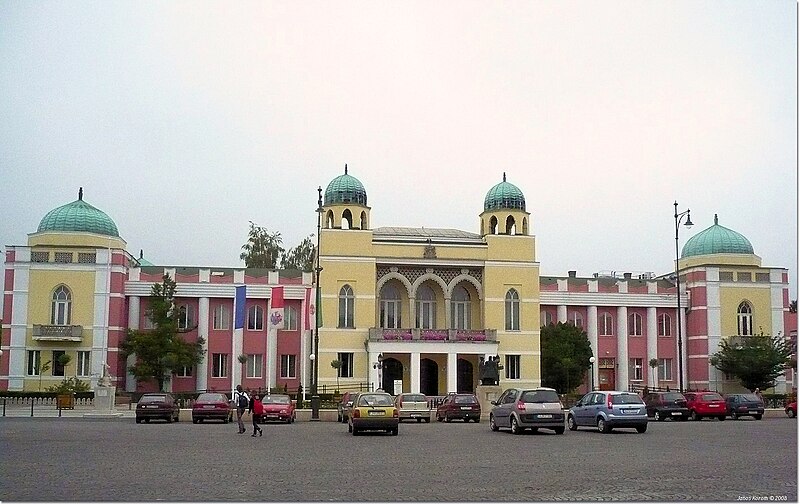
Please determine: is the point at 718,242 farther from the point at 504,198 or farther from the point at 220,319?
the point at 220,319

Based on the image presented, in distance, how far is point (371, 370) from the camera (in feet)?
196

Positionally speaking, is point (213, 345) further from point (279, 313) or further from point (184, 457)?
point (184, 457)

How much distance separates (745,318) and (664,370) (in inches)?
271

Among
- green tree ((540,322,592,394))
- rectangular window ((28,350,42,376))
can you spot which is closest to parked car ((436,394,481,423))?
green tree ((540,322,592,394))

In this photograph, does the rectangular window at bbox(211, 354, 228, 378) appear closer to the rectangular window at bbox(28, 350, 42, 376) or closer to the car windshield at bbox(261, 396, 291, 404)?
the rectangular window at bbox(28, 350, 42, 376)

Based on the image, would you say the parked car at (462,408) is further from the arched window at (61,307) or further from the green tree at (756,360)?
the arched window at (61,307)

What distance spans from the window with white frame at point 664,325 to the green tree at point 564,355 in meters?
7.66

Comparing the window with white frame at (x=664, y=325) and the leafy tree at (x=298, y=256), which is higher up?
the leafy tree at (x=298, y=256)

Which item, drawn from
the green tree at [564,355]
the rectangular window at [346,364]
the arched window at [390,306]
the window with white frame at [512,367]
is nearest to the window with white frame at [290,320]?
the rectangular window at [346,364]

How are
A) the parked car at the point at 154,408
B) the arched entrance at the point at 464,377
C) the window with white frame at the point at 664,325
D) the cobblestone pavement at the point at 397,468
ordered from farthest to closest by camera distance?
the window with white frame at the point at 664,325, the arched entrance at the point at 464,377, the parked car at the point at 154,408, the cobblestone pavement at the point at 397,468

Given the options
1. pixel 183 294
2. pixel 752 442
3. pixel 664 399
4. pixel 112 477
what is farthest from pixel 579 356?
pixel 112 477

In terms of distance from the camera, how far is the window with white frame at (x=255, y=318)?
214ft

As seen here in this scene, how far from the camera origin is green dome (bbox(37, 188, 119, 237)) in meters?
62.0

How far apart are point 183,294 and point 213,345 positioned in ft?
13.3
